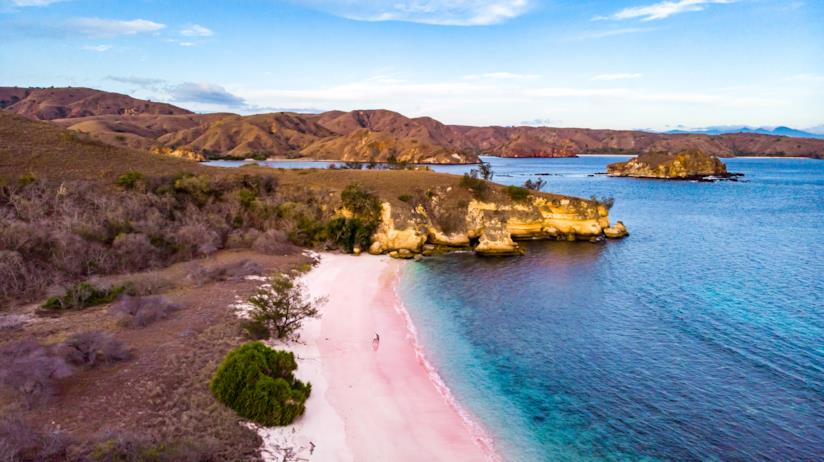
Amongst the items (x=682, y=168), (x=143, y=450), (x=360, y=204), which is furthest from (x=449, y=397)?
(x=682, y=168)

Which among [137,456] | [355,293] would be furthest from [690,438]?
[355,293]

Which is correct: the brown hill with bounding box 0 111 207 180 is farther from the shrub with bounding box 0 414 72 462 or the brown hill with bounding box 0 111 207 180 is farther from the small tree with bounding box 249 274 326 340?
the shrub with bounding box 0 414 72 462

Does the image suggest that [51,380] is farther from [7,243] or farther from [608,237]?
[608,237]

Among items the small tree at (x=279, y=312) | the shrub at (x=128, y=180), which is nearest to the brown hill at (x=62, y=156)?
the shrub at (x=128, y=180)

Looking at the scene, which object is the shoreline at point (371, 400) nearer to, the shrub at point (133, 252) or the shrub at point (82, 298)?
the shrub at point (82, 298)

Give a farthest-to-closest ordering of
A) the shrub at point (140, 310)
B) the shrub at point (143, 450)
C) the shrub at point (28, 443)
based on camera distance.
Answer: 1. the shrub at point (140, 310)
2. the shrub at point (143, 450)
3. the shrub at point (28, 443)

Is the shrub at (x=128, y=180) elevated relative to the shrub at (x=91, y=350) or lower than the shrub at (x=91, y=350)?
elevated
